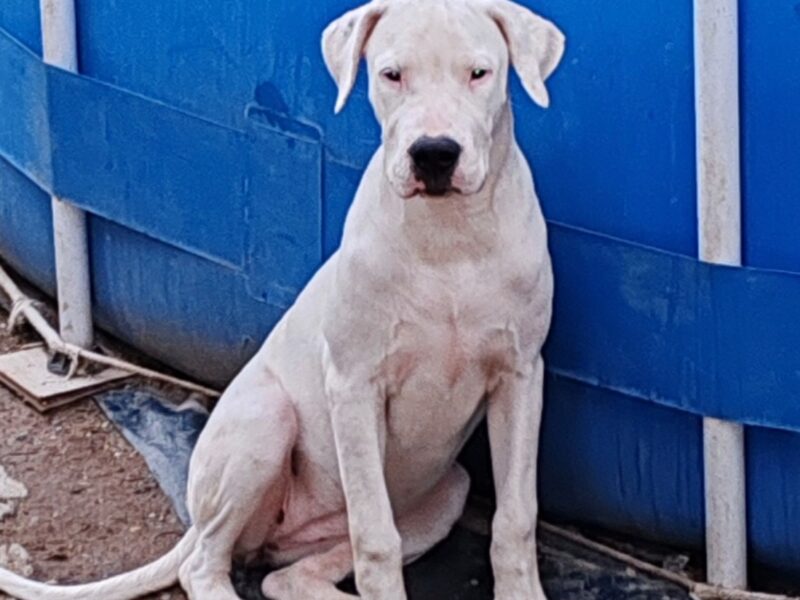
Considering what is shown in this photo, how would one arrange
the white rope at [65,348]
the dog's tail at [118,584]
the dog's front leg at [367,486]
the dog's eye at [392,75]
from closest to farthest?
the dog's eye at [392,75] → the dog's front leg at [367,486] → the dog's tail at [118,584] → the white rope at [65,348]

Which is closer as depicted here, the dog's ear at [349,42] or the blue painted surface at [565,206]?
the dog's ear at [349,42]

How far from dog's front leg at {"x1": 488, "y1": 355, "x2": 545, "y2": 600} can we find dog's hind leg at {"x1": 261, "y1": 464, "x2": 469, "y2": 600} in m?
0.38

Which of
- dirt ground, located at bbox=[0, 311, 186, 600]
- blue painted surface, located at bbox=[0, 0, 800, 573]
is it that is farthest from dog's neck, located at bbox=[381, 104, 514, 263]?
dirt ground, located at bbox=[0, 311, 186, 600]

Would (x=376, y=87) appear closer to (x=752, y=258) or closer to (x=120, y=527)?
(x=752, y=258)

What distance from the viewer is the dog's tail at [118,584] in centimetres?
445

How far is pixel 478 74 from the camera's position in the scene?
3.73 metres

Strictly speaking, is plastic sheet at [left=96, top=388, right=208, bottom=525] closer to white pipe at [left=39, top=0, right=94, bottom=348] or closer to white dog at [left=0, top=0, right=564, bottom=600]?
white pipe at [left=39, top=0, right=94, bottom=348]

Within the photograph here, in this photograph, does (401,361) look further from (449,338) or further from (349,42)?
(349,42)

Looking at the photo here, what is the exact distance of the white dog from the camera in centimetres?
374

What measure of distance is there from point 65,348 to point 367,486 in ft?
6.16

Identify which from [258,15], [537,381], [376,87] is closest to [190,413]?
[258,15]

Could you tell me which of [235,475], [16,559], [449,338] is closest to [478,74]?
[449,338]

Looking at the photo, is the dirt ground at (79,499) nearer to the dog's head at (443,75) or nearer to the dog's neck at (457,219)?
the dog's neck at (457,219)

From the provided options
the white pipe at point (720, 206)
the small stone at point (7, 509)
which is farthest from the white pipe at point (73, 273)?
the white pipe at point (720, 206)
